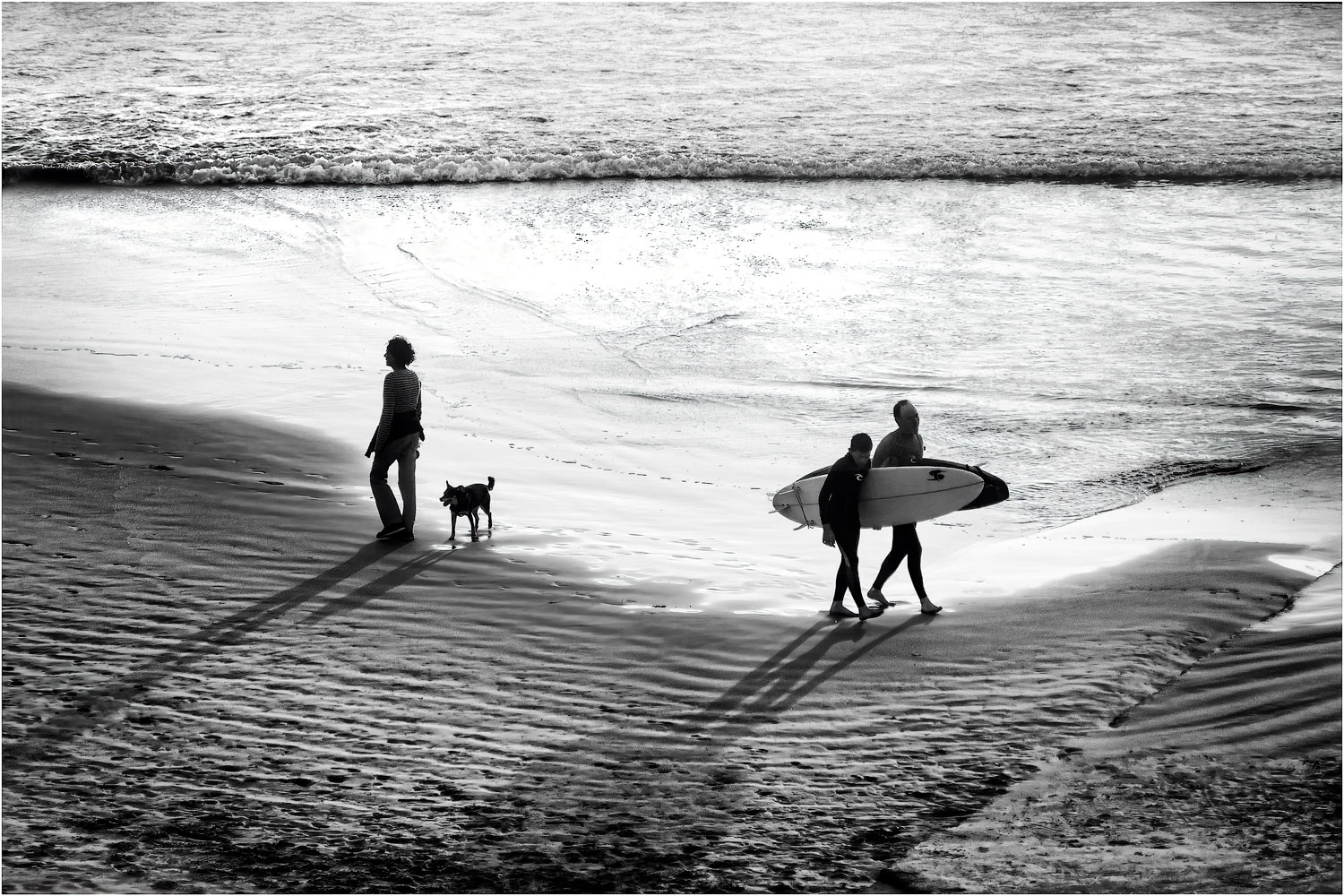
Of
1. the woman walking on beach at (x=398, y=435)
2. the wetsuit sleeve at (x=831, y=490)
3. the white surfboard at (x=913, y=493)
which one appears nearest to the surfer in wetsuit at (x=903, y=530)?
the white surfboard at (x=913, y=493)

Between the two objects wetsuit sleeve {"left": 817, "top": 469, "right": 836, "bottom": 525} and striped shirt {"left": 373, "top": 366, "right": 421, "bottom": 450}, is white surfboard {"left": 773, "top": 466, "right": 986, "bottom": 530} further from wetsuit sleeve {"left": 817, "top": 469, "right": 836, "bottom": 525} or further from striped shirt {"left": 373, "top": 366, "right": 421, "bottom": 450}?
striped shirt {"left": 373, "top": 366, "right": 421, "bottom": 450}

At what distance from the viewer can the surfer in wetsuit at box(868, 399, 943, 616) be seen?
9312 millimetres

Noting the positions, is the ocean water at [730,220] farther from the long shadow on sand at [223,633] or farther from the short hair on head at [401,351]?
the long shadow on sand at [223,633]

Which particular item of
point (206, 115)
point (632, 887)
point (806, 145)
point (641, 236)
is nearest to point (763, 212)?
point (641, 236)

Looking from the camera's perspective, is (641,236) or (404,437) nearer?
(404,437)

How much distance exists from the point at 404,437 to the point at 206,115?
26.3 metres

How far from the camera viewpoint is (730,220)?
25359 mm

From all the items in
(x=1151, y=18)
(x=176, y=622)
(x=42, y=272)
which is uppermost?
(x=1151, y=18)

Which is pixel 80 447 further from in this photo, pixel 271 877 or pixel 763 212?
pixel 763 212

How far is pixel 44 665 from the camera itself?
792cm

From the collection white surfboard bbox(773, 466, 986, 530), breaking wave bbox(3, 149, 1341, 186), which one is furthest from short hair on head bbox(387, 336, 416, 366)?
breaking wave bbox(3, 149, 1341, 186)

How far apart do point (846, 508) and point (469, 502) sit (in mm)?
2988

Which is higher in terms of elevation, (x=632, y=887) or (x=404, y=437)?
(x=404, y=437)

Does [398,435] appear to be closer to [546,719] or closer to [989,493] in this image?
[546,719]
